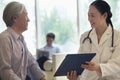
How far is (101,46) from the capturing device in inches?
92.5

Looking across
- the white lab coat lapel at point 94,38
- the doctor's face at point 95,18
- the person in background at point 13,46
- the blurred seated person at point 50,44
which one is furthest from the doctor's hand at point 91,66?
the blurred seated person at point 50,44

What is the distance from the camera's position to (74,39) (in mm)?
7109

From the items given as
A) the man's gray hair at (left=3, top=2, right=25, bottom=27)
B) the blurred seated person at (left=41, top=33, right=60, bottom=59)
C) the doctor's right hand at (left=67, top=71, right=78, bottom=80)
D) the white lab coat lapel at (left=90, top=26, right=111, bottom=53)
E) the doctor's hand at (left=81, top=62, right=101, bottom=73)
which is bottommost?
the blurred seated person at (left=41, top=33, right=60, bottom=59)

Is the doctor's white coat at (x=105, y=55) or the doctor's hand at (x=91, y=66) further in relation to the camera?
the doctor's white coat at (x=105, y=55)

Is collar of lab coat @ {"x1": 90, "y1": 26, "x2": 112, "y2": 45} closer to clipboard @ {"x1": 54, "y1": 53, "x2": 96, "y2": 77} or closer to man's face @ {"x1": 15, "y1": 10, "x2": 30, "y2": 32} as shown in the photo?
clipboard @ {"x1": 54, "y1": 53, "x2": 96, "y2": 77}

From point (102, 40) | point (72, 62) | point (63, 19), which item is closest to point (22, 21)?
point (72, 62)

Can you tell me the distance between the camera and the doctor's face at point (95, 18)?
90.2 inches

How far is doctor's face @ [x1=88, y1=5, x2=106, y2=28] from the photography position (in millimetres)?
2291

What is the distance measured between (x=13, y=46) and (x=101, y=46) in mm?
754

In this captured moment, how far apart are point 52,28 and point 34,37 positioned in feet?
1.66

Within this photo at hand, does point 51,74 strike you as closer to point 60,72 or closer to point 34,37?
point 60,72

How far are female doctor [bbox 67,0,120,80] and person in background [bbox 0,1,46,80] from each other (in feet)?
1.34

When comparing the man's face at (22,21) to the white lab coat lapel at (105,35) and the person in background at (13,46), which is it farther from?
the white lab coat lapel at (105,35)

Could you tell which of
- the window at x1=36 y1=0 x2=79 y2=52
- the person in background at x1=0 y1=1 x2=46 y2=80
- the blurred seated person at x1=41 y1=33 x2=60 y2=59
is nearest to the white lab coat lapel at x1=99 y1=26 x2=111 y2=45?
the person in background at x1=0 y1=1 x2=46 y2=80
